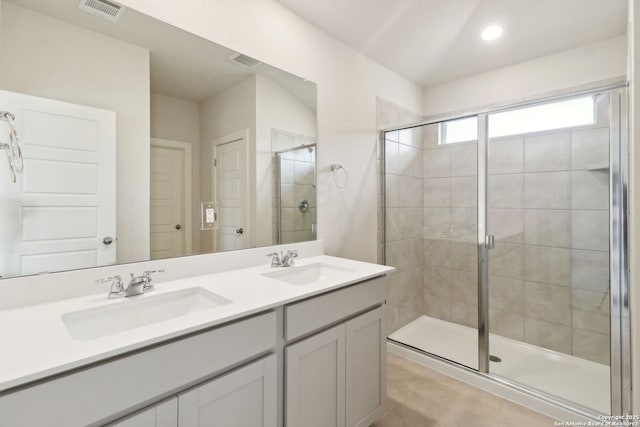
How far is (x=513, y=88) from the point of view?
8.68 feet

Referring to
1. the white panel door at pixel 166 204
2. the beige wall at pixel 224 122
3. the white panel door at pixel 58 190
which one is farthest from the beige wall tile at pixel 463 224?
the white panel door at pixel 58 190

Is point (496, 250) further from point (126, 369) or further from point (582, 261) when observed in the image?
point (126, 369)

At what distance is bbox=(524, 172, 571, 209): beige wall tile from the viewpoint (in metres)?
2.27

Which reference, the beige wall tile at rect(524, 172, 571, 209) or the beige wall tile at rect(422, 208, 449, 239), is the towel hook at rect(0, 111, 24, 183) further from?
the beige wall tile at rect(524, 172, 571, 209)

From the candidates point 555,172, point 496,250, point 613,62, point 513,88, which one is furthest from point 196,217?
point 613,62

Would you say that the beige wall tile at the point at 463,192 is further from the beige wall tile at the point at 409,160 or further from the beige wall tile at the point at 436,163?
the beige wall tile at the point at 409,160

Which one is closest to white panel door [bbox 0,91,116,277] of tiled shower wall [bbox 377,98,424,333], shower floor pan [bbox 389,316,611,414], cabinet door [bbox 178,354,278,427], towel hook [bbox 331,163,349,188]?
cabinet door [bbox 178,354,278,427]

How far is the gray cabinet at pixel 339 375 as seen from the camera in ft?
3.87

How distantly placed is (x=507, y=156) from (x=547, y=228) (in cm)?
65

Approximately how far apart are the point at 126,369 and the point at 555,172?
9.42 ft

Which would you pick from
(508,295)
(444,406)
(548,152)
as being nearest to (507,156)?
(548,152)

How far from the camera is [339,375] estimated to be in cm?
134

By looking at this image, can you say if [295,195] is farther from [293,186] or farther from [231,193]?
[231,193]

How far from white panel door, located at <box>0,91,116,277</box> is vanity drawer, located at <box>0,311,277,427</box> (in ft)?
2.01
